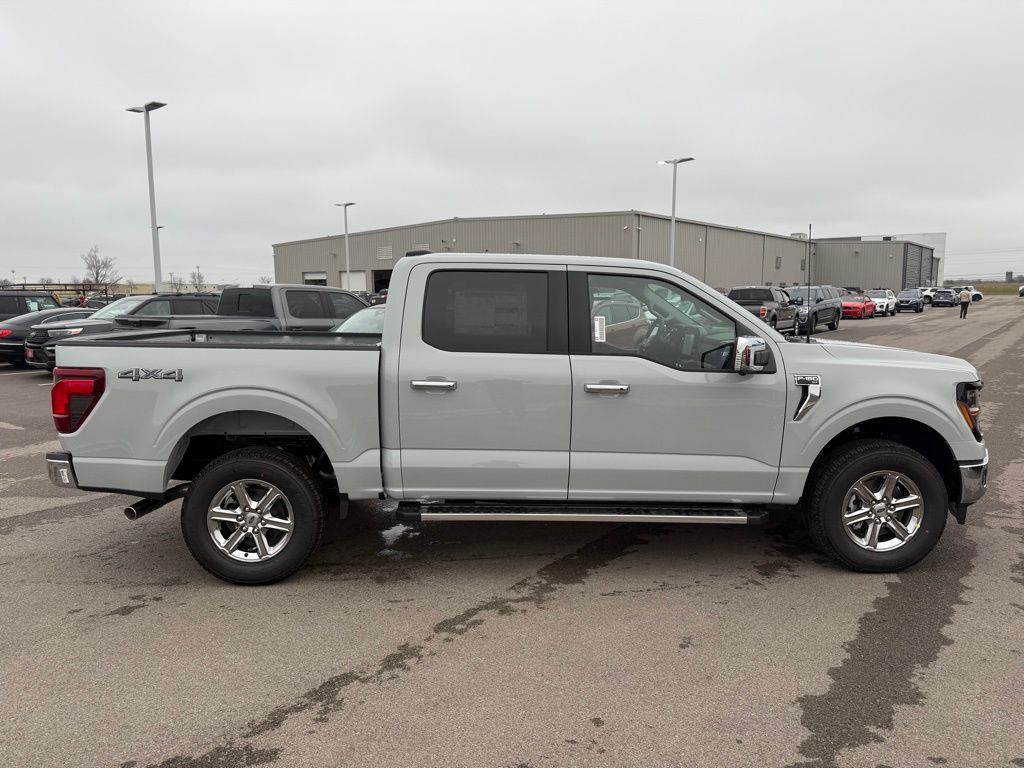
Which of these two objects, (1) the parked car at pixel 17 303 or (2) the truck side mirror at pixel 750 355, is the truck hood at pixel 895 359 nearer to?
(2) the truck side mirror at pixel 750 355

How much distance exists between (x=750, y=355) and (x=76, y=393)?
155 inches

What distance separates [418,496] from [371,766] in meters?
1.80

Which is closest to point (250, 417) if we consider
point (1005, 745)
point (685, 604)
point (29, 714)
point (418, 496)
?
point (418, 496)

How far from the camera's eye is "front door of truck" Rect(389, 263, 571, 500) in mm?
4195

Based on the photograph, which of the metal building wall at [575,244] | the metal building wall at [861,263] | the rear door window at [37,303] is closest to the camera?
the rear door window at [37,303]

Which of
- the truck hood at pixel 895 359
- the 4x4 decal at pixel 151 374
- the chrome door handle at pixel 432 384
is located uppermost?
the truck hood at pixel 895 359

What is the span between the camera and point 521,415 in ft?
13.8

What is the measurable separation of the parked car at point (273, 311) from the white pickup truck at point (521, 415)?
25.0 ft

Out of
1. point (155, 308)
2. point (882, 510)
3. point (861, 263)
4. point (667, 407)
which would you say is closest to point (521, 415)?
point (667, 407)

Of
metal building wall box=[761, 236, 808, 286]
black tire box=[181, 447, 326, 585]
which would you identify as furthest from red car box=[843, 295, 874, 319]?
black tire box=[181, 447, 326, 585]

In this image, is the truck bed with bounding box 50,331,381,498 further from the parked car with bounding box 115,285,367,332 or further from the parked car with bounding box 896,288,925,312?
the parked car with bounding box 896,288,925,312

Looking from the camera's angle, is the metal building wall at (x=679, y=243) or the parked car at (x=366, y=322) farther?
the metal building wall at (x=679, y=243)

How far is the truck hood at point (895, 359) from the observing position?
4414 mm

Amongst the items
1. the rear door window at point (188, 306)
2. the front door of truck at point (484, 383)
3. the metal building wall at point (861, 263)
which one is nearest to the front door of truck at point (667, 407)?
the front door of truck at point (484, 383)
